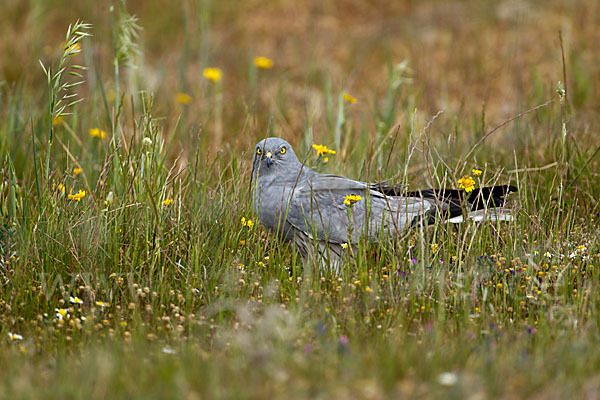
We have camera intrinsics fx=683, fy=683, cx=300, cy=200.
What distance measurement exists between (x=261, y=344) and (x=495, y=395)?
0.93m

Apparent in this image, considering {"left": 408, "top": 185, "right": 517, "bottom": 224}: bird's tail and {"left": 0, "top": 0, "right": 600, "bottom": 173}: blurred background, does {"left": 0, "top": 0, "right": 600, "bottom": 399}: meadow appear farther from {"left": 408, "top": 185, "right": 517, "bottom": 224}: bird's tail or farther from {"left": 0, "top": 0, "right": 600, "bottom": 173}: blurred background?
{"left": 0, "top": 0, "right": 600, "bottom": 173}: blurred background

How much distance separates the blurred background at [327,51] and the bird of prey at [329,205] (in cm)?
276

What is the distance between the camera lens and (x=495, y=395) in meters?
2.44

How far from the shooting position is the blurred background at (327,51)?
778cm

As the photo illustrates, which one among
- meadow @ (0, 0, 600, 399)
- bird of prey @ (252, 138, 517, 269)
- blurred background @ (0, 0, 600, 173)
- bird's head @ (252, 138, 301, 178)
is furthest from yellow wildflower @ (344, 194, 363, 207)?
blurred background @ (0, 0, 600, 173)

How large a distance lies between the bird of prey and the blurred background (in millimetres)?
2755

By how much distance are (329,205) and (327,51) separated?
5.94m

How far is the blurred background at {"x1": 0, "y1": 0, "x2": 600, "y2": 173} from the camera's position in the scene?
7781 mm

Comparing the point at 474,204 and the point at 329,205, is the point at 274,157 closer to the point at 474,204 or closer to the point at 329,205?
the point at 329,205

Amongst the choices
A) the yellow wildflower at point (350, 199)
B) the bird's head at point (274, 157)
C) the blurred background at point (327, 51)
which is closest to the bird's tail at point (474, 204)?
the yellow wildflower at point (350, 199)

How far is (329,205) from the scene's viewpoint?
14.1 feet

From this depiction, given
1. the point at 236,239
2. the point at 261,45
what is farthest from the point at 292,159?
the point at 261,45

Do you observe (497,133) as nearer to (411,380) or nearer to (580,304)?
(580,304)

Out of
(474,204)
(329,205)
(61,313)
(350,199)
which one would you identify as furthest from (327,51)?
(61,313)
